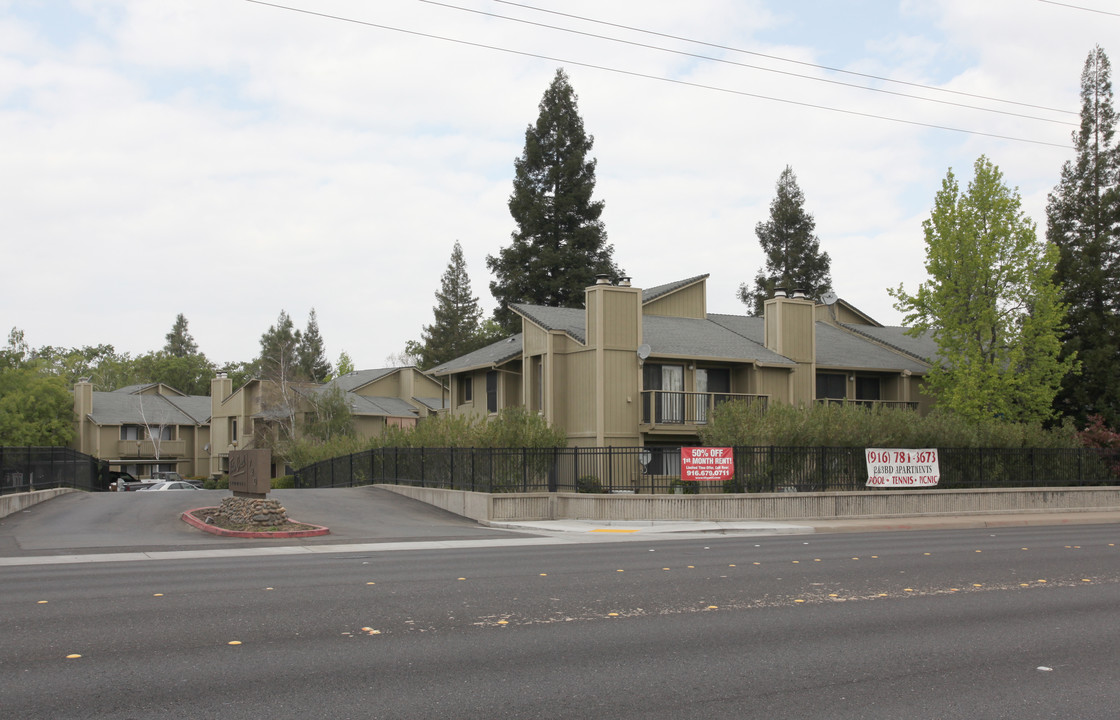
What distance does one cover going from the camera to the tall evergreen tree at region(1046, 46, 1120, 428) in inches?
1635

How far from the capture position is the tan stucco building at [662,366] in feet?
115

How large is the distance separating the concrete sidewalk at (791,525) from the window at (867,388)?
13945 mm

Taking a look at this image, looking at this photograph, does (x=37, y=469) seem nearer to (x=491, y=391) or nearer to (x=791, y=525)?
(x=491, y=391)

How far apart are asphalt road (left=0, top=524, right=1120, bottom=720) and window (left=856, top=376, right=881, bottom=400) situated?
27112mm

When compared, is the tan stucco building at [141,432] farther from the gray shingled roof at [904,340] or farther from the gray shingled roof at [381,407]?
the gray shingled roof at [904,340]

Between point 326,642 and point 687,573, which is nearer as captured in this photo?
point 326,642

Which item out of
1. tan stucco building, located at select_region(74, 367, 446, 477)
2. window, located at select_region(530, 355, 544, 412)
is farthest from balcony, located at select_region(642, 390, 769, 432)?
tan stucco building, located at select_region(74, 367, 446, 477)

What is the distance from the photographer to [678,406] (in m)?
35.9

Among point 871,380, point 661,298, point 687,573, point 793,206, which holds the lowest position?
point 687,573

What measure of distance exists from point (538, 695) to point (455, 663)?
1242mm

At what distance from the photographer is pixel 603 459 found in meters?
27.1

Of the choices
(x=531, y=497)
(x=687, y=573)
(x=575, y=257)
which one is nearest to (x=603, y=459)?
(x=531, y=497)

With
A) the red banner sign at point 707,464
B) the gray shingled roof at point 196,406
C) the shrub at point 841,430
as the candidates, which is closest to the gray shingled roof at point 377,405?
the gray shingled roof at point 196,406

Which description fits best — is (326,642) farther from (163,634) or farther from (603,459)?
(603,459)
